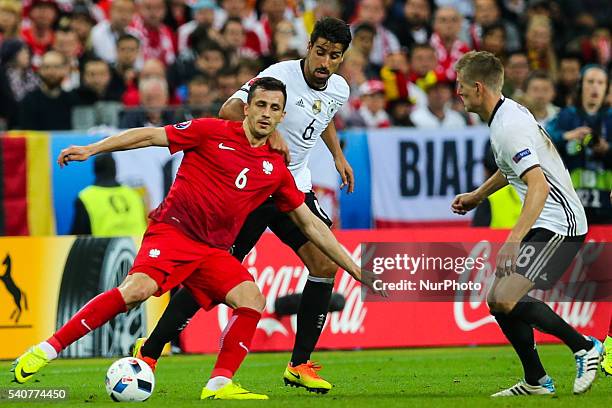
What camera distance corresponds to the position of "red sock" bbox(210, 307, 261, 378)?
826cm

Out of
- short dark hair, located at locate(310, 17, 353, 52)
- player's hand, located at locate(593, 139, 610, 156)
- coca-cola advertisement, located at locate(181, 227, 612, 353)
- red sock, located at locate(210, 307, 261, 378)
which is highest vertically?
short dark hair, located at locate(310, 17, 353, 52)

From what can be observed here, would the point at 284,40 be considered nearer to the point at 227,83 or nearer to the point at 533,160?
the point at 227,83

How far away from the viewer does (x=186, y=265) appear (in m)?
8.37

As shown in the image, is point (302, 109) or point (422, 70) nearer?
point (302, 109)

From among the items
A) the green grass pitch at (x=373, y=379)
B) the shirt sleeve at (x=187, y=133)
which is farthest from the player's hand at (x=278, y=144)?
the green grass pitch at (x=373, y=379)

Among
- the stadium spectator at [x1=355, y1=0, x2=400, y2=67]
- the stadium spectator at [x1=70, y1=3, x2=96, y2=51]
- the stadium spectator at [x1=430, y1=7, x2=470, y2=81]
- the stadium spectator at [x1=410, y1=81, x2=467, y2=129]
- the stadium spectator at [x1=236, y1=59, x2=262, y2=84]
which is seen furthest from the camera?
the stadium spectator at [x1=355, y1=0, x2=400, y2=67]

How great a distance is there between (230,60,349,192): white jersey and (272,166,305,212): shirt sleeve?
0.72 metres

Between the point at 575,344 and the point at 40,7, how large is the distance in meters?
9.85

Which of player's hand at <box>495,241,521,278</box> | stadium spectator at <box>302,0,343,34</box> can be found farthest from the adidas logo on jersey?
stadium spectator at <box>302,0,343,34</box>

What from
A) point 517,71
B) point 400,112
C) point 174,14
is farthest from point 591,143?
point 174,14

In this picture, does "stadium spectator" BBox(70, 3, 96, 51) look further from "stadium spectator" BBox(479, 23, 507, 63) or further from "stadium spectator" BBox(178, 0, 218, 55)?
"stadium spectator" BBox(479, 23, 507, 63)

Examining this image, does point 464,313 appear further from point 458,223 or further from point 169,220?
point 169,220

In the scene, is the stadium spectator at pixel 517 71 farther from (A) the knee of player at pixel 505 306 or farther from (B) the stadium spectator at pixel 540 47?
(A) the knee of player at pixel 505 306

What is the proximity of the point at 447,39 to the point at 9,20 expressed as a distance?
5.80m
